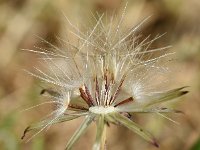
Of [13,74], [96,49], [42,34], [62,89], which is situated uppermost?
[42,34]

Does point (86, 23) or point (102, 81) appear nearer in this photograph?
point (102, 81)

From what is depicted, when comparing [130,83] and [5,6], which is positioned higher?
[5,6]

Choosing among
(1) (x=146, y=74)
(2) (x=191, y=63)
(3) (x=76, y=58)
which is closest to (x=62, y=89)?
(3) (x=76, y=58)

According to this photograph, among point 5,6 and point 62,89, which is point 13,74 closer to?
point 5,6

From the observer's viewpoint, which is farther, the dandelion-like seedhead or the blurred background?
the blurred background

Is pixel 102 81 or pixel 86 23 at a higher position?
pixel 86 23
